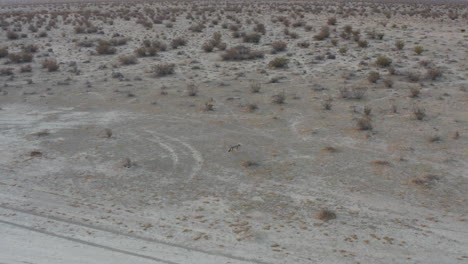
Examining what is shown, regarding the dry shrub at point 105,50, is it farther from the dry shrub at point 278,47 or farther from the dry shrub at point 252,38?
the dry shrub at point 278,47

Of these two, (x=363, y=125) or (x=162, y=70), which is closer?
(x=363, y=125)

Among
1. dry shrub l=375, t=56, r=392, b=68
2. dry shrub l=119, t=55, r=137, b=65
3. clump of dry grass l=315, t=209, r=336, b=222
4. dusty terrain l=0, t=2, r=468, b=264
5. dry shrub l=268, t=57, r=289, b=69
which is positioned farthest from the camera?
dry shrub l=119, t=55, r=137, b=65

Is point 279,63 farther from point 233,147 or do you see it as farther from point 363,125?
point 233,147

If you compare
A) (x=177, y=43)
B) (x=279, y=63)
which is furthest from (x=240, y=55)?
(x=177, y=43)

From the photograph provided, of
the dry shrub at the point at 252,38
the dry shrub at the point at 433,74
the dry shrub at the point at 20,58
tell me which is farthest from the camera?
the dry shrub at the point at 252,38

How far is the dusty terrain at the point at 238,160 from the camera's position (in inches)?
312

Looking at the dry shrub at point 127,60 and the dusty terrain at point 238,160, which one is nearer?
the dusty terrain at point 238,160

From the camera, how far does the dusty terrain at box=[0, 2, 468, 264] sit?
7934mm

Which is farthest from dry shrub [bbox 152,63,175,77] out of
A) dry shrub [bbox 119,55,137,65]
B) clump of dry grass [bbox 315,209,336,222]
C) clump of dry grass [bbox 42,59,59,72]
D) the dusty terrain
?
clump of dry grass [bbox 315,209,336,222]

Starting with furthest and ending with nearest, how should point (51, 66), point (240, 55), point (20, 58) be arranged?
point (20, 58)
point (240, 55)
point (51, 66)

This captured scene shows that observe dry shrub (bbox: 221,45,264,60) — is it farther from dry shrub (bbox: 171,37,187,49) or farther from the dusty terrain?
dry shrub (bbox: 171,37,187,49)

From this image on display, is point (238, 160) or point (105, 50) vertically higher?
point (105, 50)

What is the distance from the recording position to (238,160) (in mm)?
11836

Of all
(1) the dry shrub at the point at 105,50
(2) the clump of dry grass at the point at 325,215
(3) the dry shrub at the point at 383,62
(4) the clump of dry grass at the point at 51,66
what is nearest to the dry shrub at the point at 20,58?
(4) the clump of dry grass at the point at 51,66
